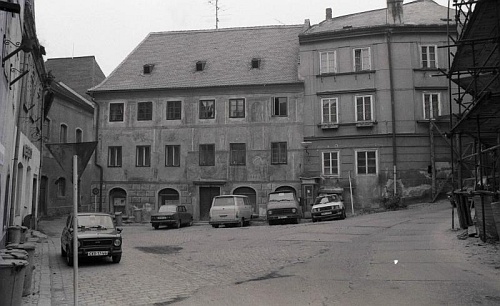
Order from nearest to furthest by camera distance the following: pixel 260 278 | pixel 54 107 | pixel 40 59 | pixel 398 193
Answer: pixel 260 278
pixel 40 59
pixel 398 193
pixel 54 107

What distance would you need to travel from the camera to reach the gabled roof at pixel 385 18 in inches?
1253

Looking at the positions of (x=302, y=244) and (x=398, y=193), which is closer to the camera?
(x=302, y=244)

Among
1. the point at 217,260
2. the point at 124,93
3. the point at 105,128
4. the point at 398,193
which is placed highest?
the point at 124,93

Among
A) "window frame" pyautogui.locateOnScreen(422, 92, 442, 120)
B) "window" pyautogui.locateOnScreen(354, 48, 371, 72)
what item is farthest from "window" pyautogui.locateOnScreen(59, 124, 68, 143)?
"window frame" pyautogui.locateOnScreen(422, 92, 442, 120)

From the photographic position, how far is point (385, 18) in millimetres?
32844

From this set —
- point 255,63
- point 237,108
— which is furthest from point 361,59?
point 237,108

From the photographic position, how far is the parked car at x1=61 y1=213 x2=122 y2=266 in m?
13.3

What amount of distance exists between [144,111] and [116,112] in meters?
2.20

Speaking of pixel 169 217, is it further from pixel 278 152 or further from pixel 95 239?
pixel 95 239

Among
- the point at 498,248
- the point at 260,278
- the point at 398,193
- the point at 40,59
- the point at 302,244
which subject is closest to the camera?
the point at 260,278

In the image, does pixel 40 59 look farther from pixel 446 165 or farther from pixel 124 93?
pixel 446 165

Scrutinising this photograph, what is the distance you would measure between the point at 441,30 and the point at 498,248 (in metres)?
21.6

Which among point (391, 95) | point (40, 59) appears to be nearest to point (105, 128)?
point (40, 59)

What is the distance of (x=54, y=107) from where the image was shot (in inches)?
1292
